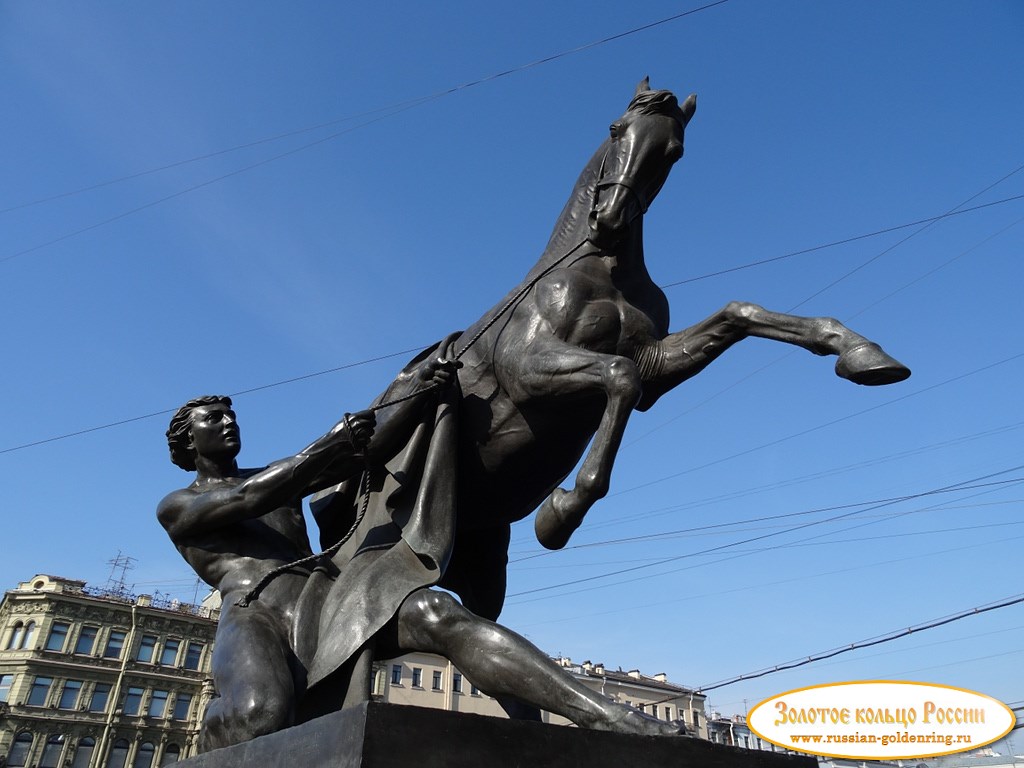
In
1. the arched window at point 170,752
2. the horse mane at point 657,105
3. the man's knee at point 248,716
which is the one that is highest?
the arched window at point 170,752

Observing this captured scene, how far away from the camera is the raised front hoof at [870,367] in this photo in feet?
11.8

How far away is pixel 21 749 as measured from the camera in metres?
41.8

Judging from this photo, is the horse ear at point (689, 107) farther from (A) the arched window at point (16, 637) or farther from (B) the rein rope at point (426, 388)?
(A) the arched window at point (16, 637)

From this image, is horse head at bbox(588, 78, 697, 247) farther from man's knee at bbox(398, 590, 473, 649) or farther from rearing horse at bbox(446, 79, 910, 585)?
man's knee at bbox(398, 590, 473, 649)

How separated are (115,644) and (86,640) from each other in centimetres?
152

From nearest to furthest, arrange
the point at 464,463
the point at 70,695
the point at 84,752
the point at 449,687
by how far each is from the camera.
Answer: the point at 464,463
the point at 84,752
the point at 70,695
the point at 449,687

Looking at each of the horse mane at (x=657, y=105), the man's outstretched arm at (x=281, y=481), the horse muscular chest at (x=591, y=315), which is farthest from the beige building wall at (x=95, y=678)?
the horse mane at (x=657, y=105)

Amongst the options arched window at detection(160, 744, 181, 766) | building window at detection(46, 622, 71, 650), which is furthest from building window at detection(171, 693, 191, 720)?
building window at detection(46, 622, 71, 650)

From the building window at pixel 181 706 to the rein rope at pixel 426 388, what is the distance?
49.0m

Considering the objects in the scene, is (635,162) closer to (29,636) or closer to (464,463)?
(464,463)

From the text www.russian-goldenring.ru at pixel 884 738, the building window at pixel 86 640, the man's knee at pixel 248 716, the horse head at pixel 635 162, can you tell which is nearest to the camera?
the man's knee at pixel 248 716

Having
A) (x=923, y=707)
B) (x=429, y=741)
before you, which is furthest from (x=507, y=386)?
(x=923, y=707)

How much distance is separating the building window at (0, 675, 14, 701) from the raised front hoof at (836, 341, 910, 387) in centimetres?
4999

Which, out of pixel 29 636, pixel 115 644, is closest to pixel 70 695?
pixel 115 644
